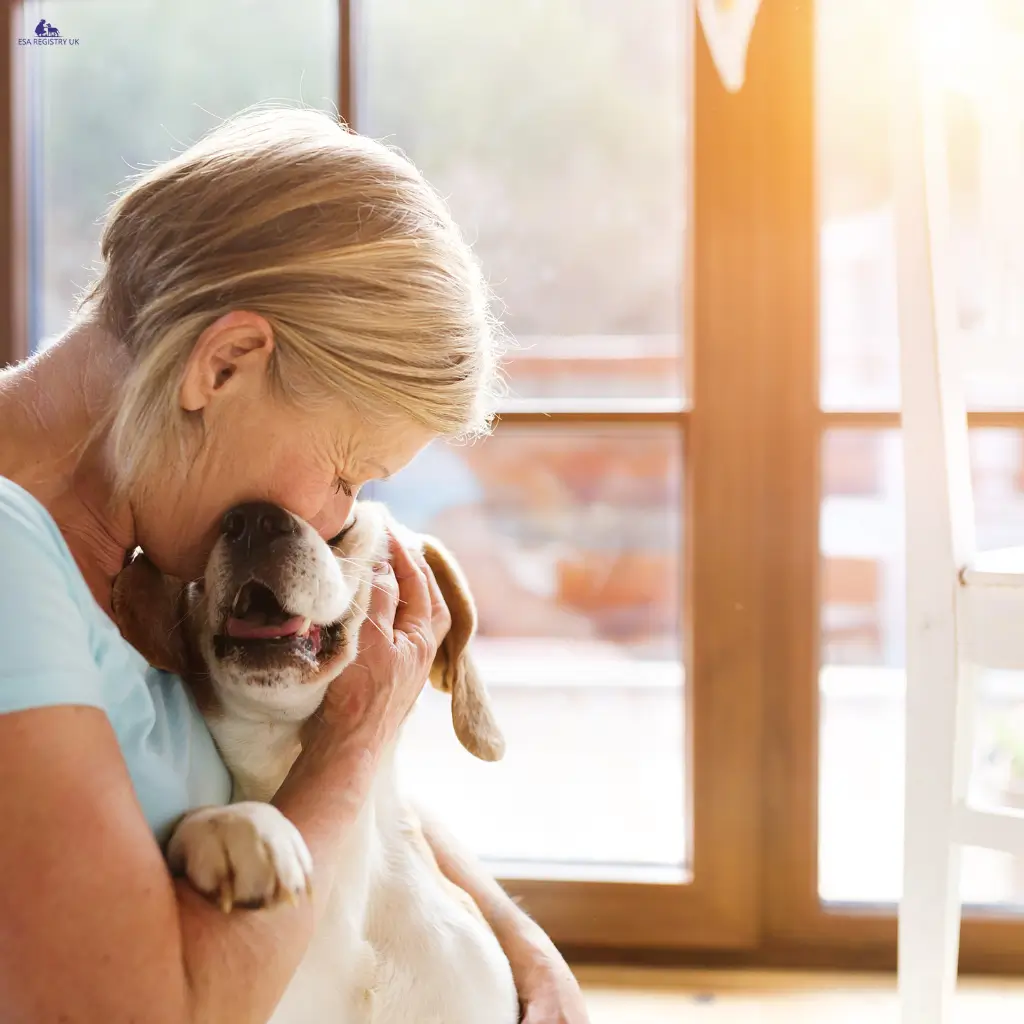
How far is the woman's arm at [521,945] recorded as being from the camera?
105 cm

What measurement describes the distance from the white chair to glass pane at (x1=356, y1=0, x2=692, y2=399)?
446 millimetres

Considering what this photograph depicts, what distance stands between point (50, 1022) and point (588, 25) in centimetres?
151

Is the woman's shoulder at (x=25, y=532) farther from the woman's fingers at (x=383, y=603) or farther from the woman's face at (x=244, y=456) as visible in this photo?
the woman's fingers at (x=383, y=603)

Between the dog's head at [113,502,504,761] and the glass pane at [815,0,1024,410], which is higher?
the glass pane at [815,0,1024,410]

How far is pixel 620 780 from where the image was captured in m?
2.04

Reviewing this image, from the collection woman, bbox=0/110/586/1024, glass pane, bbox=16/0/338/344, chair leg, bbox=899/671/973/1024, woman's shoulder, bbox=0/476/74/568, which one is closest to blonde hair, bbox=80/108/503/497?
woman, bbox=0/110/586/1024

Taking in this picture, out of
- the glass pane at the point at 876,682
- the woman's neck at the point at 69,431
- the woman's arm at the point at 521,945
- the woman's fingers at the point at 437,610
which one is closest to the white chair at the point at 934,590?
the glass pane at the point at 876,682

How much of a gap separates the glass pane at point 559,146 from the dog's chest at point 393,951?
89 centimetres

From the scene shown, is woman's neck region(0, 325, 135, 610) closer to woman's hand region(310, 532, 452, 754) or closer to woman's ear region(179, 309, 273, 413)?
woman's ear region(179, 309, 273, 413)

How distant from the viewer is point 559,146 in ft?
5.85

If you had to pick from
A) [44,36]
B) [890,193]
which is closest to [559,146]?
[890,193]

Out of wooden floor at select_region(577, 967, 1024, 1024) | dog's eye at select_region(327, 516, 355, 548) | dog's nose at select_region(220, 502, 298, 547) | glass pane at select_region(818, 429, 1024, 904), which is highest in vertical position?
dog's nose at select_region(220, 502, 298, 547)

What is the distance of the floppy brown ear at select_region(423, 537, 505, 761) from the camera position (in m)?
1.13

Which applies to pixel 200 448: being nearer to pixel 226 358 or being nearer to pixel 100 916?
pixel 226 358
